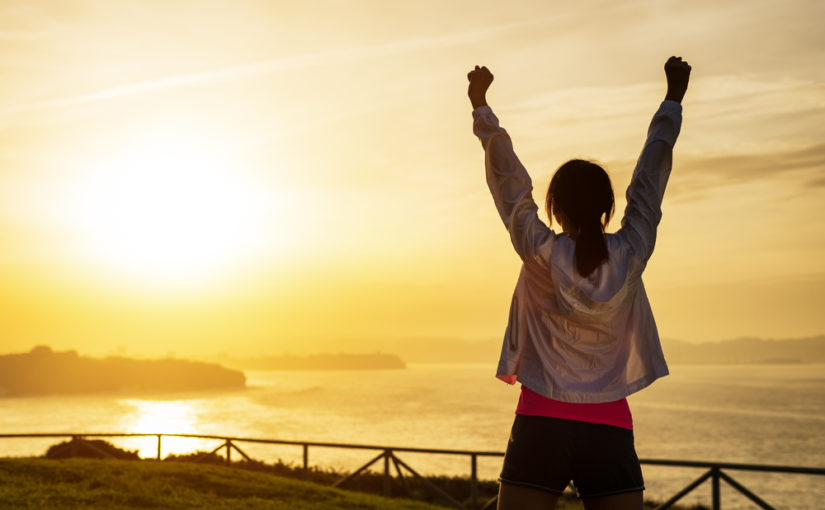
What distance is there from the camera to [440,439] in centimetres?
7850

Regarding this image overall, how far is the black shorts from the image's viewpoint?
2227mm

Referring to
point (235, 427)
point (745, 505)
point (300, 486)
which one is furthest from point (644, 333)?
point (235, 427)

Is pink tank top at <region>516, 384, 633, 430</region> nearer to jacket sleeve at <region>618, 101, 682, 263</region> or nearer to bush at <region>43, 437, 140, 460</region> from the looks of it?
jacket sleeve at <region>618, 101, 682, 263</region>

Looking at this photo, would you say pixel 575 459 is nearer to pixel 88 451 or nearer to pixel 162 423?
pixel 88 451

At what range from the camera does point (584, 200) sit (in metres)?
2.34

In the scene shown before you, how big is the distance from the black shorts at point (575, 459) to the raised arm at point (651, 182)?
559 mm

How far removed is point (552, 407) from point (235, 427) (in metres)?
96.4

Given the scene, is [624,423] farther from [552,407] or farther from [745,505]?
[745,505]

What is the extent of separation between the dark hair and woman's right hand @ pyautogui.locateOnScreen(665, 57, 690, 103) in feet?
1.43

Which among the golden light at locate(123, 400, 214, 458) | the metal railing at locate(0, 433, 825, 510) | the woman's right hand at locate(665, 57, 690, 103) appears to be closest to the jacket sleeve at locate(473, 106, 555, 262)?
the woman's right hand at locate(665, 57, 690, 103)

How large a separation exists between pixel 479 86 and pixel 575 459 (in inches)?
47.8

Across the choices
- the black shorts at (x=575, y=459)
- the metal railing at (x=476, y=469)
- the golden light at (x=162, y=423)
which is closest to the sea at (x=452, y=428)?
the golden light at (x=162, y=423)

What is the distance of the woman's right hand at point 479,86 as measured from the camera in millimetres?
2467

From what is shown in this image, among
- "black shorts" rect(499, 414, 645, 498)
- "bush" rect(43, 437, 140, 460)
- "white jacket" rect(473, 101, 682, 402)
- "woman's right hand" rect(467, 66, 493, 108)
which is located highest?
"woman's right hand" rect(467, 66, 493, 108)
